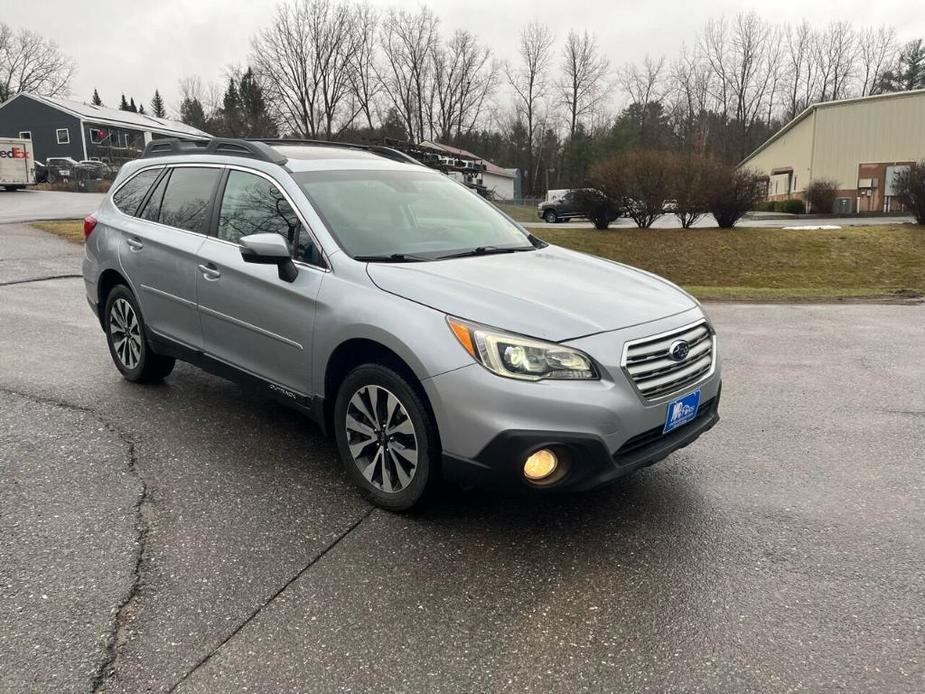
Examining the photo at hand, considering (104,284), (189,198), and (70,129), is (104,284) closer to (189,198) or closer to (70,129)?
(189,198)

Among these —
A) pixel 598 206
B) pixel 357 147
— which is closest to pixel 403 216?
pixel 357 147

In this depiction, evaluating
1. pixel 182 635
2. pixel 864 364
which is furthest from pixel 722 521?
pixel 864 364

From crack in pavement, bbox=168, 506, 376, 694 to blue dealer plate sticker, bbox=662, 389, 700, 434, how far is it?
1.55 m

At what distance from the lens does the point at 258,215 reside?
4.16 m

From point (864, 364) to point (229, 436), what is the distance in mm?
5781

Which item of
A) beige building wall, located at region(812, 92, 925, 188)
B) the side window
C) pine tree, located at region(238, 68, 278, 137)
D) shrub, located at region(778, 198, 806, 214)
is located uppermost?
pine tree, located at region(238, 68, 278, 137)

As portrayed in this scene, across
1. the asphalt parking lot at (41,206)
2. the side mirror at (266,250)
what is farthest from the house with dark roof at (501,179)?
the side mirror at (266,250)

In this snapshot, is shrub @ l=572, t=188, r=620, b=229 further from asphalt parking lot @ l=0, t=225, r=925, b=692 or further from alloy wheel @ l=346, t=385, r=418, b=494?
alloy wheel @ l=346, t=385, r=418, b=494

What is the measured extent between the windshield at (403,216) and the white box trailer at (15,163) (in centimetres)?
3798

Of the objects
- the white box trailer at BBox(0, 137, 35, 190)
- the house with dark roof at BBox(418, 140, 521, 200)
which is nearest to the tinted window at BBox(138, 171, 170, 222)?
the white box trailer at BBox(0, 137, 35, 190)

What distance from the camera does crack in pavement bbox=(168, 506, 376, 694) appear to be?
2.38m

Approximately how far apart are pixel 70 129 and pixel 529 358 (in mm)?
58962

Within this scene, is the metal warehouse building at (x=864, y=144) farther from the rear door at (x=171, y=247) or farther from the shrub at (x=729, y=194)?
the rear door at (x=171, y=247)

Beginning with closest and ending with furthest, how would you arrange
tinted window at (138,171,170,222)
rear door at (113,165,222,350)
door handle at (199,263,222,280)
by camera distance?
door handle at (199,263,222,280), rear door at (113,165,222,350), tinted window at (138,171,170,222)
